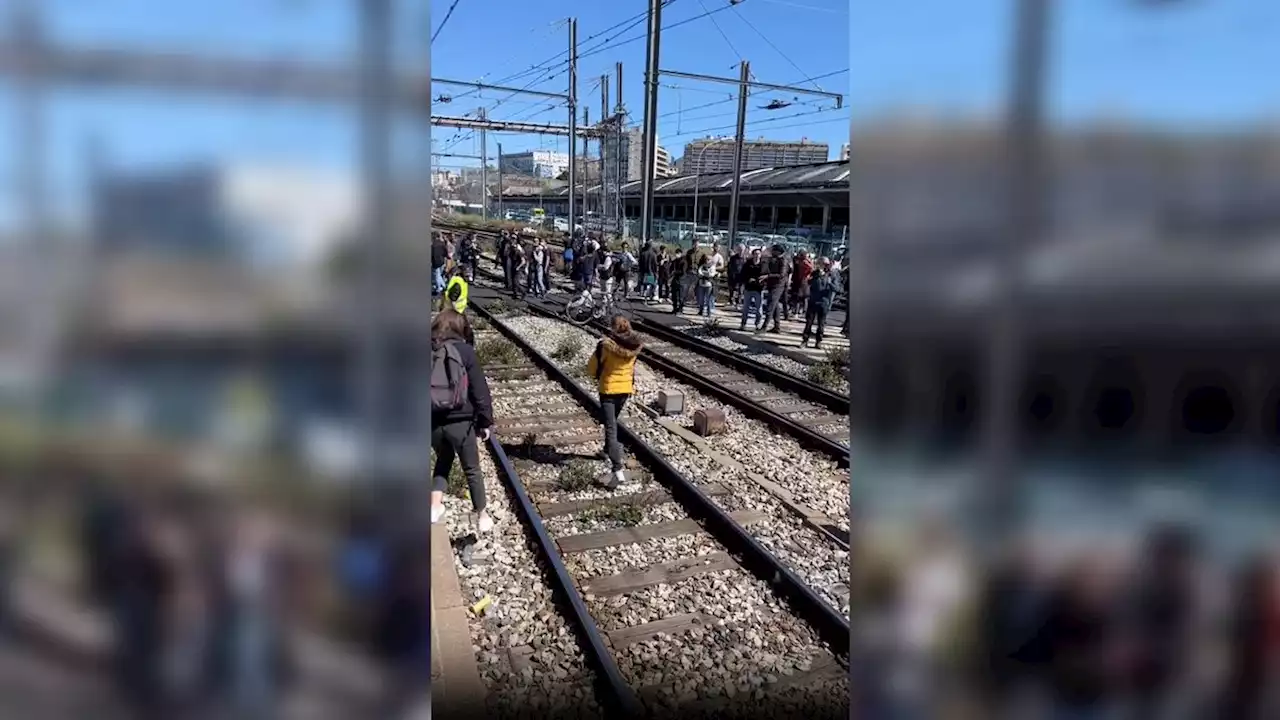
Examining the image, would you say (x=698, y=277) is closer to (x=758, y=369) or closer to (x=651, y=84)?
(x=651, y=84)

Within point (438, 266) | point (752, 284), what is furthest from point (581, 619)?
point (752, 284)

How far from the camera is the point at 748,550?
516cm

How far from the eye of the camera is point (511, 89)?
20.3 meters

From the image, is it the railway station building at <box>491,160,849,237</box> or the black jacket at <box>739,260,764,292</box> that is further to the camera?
the railway station building at <box>491,160,849,237</box>

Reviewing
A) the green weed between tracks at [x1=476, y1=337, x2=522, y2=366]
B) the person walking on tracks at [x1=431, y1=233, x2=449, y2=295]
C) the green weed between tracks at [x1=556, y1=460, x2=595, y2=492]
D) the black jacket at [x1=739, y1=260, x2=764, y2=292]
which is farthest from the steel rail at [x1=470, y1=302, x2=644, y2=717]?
the black jacket at [x1=739, y1=260, x2=764, y2=292]

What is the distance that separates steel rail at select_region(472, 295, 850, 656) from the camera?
4.26 m

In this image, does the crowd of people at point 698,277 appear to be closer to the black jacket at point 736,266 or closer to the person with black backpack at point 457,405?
the black jacket at point 736,266

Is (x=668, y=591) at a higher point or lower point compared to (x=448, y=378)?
lower
